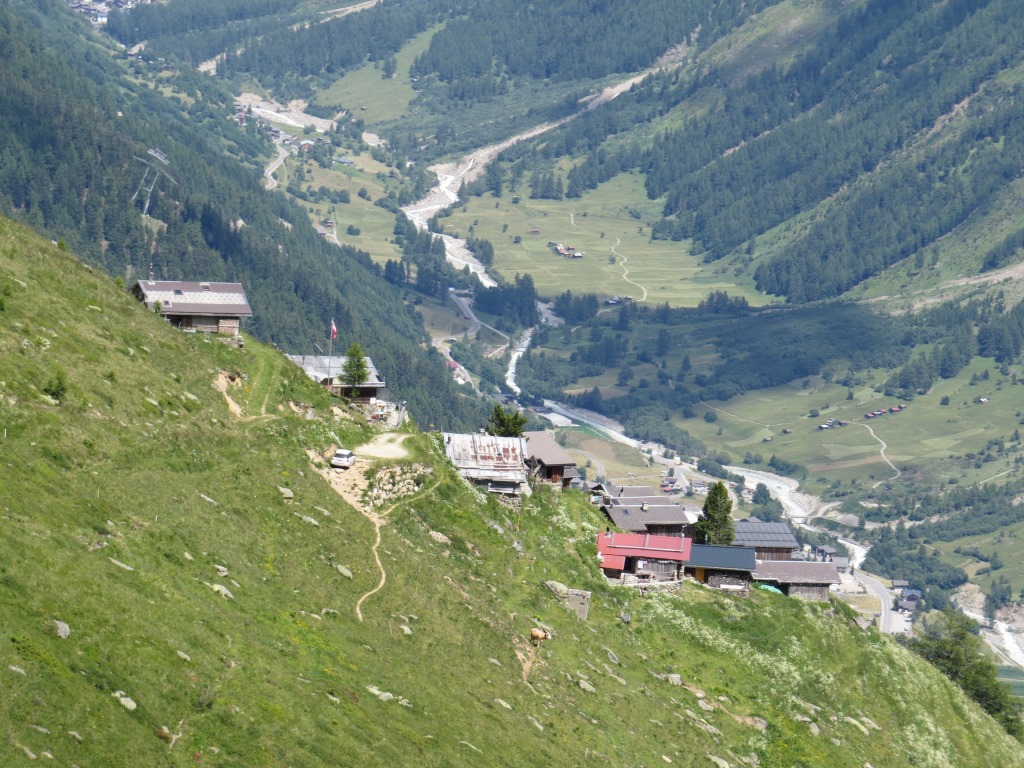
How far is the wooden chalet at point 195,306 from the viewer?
442 feet

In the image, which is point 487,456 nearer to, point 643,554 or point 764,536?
point 643,554

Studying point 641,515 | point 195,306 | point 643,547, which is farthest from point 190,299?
point 641,515

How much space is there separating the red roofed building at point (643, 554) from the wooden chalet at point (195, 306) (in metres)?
37.3

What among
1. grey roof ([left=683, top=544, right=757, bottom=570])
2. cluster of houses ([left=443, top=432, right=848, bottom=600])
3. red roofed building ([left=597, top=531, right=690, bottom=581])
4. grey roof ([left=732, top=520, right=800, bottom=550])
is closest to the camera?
cluster of houses ([left=443, top=432, right=848, bottom=600])

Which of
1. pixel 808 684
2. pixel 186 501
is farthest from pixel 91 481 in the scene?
pixel 808 684

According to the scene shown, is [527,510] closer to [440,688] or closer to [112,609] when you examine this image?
[440,688]

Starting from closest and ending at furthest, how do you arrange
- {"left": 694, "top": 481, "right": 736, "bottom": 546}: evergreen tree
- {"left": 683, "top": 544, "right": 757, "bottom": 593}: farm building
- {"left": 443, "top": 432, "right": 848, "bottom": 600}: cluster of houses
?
{"left": 443, "top": 432, "right": 848, "bottom": 600}: cluster of houses, {"left": 683, "top": 544, "right": 757, "bottom": 593}: farm building, {"left": 694, "top": 481, "right": 736, "bottom": 546}: evergreen tree

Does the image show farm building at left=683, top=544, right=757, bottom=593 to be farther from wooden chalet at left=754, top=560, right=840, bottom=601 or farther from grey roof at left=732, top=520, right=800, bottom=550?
grey roof at left=732, top=520, right=800, bottom=550

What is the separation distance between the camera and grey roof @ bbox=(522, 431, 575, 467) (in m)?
147

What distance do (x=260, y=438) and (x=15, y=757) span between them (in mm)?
54550

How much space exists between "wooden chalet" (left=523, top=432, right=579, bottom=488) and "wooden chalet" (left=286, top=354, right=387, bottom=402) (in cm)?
1632

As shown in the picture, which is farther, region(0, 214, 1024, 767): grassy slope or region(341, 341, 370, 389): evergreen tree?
region(341, 341, 370, 389): evergreen tree

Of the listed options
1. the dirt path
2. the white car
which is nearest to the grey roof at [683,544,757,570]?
the dirt path

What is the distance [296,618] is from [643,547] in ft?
188
